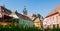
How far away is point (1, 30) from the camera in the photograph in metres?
17.3

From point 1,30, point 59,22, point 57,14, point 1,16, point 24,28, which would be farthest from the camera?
point 57,14

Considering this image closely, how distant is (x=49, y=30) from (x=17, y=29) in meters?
7.49

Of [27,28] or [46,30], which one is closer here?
[27,28]

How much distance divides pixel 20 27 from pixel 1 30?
2.16 meters

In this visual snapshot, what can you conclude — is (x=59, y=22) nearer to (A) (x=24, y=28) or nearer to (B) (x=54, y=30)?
(B) (x=54, y=30)

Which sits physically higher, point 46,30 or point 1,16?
point 1,16

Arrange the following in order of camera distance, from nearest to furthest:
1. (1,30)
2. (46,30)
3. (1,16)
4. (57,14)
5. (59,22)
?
(1,30)
(46,30)
(1,16)
(59,22)
(57,14)

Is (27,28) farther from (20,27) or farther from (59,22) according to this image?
(59,22)

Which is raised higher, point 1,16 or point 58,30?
point 1,16

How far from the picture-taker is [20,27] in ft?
61.5

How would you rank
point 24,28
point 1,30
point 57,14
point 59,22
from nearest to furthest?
1. point 1,30
2. point 24,28
3. point 59,22
4. point 57,14

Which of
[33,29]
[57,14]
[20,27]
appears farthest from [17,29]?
[57,14]

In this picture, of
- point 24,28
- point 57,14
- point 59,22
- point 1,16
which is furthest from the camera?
point 57,14

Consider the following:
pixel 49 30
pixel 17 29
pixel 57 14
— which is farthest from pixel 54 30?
pixel 57 14
